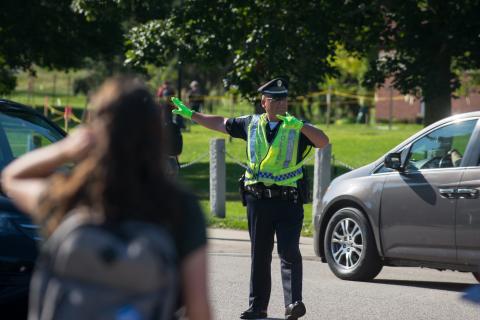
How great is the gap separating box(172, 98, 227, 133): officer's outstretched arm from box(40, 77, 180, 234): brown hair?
14.8ft

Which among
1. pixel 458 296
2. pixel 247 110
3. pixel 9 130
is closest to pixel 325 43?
pixel 458 296

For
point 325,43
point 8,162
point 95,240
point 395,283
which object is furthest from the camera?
point 325,43

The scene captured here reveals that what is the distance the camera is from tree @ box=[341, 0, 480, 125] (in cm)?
1825

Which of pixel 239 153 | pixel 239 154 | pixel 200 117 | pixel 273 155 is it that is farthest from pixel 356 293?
pixel 239 153

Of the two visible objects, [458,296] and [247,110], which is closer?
[458,296]

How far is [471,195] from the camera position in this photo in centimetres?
917

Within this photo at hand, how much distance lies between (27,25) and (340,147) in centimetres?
884

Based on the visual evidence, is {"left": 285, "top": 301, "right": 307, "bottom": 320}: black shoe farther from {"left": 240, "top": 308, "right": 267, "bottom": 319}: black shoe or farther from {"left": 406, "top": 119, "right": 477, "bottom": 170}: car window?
{"left": 406, "top": 119, "right": 477, "bottom": 170}: car window

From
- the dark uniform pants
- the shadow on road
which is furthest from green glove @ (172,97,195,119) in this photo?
the shadow on road

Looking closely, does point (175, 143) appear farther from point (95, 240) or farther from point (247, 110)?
point (247, 110)

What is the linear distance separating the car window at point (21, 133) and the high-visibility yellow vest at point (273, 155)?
1.41m

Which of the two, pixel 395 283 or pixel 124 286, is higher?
pixel 124 286

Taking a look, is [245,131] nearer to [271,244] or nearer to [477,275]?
[271,244]

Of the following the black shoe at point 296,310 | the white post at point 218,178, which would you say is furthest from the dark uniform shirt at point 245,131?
the white post at point 218,178
